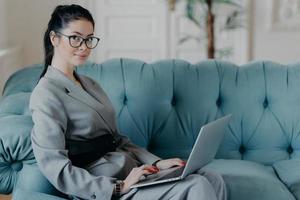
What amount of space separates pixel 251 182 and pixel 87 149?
65 centimetres

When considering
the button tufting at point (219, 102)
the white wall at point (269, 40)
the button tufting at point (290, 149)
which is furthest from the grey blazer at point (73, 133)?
the white wall at point (269, 40)

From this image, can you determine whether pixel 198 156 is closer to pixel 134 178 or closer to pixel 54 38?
pixel 134 178

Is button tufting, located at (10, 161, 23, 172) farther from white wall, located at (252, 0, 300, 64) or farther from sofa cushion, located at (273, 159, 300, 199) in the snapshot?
white wall, located at (252, 0, 300, 64)

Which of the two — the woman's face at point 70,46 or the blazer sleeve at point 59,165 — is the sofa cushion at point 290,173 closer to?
the blazer sleeve at point 59,165

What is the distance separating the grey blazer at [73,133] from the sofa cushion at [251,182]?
1.05 ft

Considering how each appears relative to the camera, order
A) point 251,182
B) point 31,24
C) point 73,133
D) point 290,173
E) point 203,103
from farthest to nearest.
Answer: point 31,24
point 203,103
point 290,173
point 251,182
point 73,133

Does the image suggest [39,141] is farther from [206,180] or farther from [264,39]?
[264,39]

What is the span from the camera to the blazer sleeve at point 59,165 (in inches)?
69.4

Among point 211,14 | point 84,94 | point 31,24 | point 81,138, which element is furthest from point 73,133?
point 31,24

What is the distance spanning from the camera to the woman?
1763 millimetres

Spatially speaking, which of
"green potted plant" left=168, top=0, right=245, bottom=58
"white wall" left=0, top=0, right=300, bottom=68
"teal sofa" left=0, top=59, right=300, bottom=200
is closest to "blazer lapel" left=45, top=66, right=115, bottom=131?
"teal sofa" left=0, top=59, right=300, bottom=200

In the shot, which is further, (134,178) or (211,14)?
(211,14)

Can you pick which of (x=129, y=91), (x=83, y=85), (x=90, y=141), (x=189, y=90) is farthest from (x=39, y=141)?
(x=189, y=90)

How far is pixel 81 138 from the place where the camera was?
1.92 m
